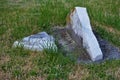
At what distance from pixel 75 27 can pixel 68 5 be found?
1736 millimetres

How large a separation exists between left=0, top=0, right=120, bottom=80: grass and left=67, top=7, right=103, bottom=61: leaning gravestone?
0.69 feet

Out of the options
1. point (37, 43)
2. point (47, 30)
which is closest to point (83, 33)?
point (37, 43)

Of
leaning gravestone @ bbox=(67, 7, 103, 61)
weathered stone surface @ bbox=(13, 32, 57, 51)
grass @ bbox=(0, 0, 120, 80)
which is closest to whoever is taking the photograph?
grass @ bbox=(0, 0, 120, 80)

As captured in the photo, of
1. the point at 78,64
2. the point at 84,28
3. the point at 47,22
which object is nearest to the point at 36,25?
the point at 47,22

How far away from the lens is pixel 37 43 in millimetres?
5371

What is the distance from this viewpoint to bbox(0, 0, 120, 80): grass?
482cm

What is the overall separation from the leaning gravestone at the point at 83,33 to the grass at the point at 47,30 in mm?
209

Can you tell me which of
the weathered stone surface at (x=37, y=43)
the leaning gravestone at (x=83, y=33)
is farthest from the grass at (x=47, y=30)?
the leaning gravestone at (x=83, y=33)

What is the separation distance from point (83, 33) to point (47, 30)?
0.93m

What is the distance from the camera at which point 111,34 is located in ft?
20.0

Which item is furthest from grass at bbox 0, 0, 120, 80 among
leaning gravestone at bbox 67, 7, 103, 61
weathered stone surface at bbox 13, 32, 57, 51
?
leaning gravestone at bbox 67, 7, 103, 61

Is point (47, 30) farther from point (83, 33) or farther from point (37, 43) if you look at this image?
point (83, 33)

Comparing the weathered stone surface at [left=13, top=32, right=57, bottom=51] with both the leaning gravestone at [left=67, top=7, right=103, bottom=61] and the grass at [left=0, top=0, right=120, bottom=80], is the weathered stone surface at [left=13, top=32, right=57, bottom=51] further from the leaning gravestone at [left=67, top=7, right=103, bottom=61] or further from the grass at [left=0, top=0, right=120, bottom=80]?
the leaning gravestone at [left=67, top=7, right=103, bottom=61]

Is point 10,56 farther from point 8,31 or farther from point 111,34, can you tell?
point 111,34
